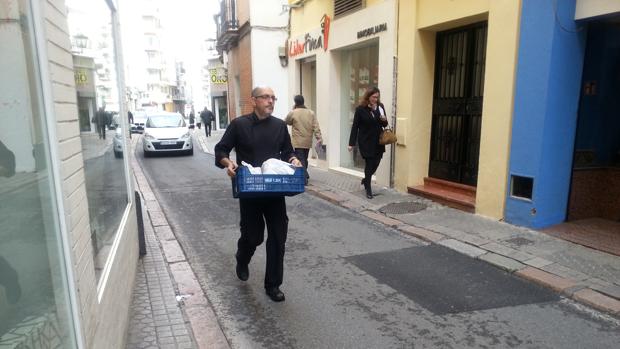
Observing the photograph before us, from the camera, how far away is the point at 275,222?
3926 mm

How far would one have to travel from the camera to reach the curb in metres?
3.96

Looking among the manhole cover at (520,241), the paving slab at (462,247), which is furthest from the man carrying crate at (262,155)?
the manhole cover at (520,241)

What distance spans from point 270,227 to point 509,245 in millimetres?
3147

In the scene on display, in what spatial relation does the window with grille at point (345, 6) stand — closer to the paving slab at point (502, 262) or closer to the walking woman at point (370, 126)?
the walking woman at point (370, 126)

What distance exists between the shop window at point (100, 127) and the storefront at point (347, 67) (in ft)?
18.1

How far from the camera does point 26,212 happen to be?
171 centimetres

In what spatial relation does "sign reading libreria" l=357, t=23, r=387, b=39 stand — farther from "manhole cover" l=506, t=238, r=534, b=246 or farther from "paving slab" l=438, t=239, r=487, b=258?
"manhole cover" l=506, t=238, r=534, b=246

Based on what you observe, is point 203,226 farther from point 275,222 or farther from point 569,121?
point 569,121

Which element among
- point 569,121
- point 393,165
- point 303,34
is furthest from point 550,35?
point 303,34

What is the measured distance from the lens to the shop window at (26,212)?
5.27 ft

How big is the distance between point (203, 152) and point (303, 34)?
24.6ft

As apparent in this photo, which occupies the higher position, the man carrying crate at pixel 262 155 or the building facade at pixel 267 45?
the building facade at pixel 267 45

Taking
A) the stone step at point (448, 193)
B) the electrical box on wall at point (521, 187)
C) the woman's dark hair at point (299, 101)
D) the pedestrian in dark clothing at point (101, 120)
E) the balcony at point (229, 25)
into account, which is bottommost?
the stone step at point (448, 193)

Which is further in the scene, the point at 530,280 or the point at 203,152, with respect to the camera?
the point at 203,152
